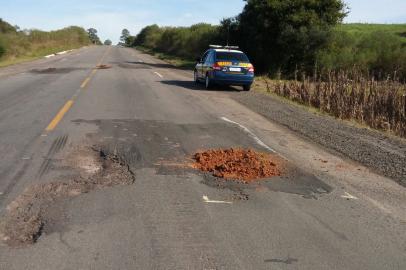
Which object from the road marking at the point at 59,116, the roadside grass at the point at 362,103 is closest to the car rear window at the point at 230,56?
the roadside grass at the point at 362,103

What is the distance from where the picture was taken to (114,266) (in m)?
4.05

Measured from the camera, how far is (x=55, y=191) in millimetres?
5945

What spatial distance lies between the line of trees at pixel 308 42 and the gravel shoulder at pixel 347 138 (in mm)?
12314

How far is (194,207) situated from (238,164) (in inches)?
78.2

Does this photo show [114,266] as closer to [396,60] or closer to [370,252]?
[370,252]

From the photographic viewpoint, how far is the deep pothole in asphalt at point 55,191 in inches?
185

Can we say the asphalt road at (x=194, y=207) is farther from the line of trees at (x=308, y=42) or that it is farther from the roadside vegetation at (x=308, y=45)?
the line of trees at (x=308, y=42)

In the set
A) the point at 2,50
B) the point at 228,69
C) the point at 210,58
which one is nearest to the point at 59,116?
the point at 228,69

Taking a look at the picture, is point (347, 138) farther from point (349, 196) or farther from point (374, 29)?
point (374, 29)

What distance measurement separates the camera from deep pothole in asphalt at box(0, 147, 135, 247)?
4.71 meters

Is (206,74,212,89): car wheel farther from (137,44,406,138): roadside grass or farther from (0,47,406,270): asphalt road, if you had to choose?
(0,47,406,270): asphalt road

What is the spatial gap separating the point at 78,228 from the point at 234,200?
1.88m

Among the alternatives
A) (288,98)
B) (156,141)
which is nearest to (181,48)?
(288,98)

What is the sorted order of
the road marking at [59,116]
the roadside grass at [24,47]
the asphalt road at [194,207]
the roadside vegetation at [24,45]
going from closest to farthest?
the asphalt road at [194,207] → the road marking at [59,116] → the roadside grass at [24,47] → the roadside vegetation at [24,45]
